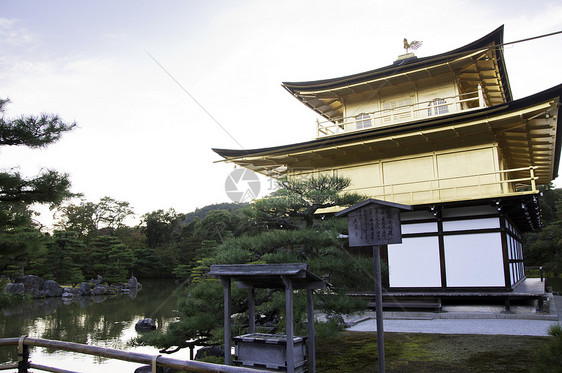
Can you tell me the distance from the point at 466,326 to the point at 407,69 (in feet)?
26.9

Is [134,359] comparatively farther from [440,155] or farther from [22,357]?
[440,155]

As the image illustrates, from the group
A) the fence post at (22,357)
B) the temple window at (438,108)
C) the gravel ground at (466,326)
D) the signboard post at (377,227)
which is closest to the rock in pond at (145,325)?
the gravel ground at (466,326)

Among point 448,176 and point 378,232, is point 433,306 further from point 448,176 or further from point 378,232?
point 378,232

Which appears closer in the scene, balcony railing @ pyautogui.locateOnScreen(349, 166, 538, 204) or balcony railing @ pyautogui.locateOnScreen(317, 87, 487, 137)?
balcony railing @ pyautogui.locateOnScreen(349, 166, 538, 204)

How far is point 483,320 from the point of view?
9.60 m

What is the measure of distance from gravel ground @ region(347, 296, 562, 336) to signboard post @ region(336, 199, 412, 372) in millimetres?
3967

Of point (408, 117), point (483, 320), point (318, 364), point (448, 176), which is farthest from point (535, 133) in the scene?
point (318, 364)

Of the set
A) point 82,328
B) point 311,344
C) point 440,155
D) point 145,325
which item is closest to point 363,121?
point 440,155

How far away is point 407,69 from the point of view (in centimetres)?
1302

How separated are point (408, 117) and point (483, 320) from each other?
702 cm

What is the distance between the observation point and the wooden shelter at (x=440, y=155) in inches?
413

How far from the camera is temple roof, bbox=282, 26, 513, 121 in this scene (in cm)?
1218

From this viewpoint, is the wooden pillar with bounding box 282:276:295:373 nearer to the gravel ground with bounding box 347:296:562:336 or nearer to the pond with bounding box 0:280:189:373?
the pond with bounding box 0:280:189:373

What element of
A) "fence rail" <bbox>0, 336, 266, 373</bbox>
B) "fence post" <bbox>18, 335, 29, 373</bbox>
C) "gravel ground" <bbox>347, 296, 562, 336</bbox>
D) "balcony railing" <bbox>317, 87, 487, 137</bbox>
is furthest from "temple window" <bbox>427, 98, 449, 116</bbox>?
"fence post" <bbox>18, 335, 29, 373</bbox>
